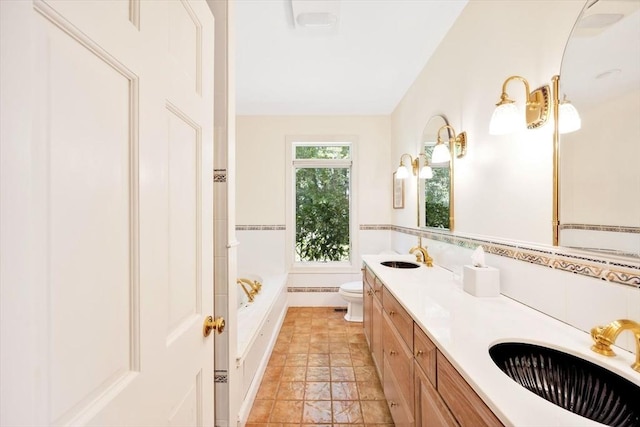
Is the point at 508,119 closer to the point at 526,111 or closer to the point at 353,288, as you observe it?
the point at 526,111

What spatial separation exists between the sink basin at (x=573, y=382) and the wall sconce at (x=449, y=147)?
1321 millimetres

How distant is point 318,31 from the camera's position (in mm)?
2072

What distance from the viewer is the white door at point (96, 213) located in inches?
13.3

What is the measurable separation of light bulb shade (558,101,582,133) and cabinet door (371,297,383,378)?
1.37 meters

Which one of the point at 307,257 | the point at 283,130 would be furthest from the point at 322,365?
the point at 283,130

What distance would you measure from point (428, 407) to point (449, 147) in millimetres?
1663

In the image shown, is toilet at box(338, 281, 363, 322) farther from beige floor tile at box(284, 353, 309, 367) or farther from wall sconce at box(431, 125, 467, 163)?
wall sconce at box(431, 125, 467, 163)

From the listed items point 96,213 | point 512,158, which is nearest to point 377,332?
point 512,158

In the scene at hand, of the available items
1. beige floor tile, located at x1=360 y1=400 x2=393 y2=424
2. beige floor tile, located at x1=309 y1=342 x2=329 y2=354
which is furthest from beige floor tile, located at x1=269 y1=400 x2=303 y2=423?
beige floor tile, located at x1=309 y1=342 x2=329 y2=354

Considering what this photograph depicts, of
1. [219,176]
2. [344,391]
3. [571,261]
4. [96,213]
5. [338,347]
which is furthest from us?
[338,347]

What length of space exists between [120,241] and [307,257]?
3421mm

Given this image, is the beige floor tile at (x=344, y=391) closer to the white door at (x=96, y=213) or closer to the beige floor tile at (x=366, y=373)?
the beige floor tile at (x=366, y=373)

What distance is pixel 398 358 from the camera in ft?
4.72

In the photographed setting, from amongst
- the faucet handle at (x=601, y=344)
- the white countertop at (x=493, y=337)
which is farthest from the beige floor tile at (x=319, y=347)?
the faucet handle at (x=601, y=344)
